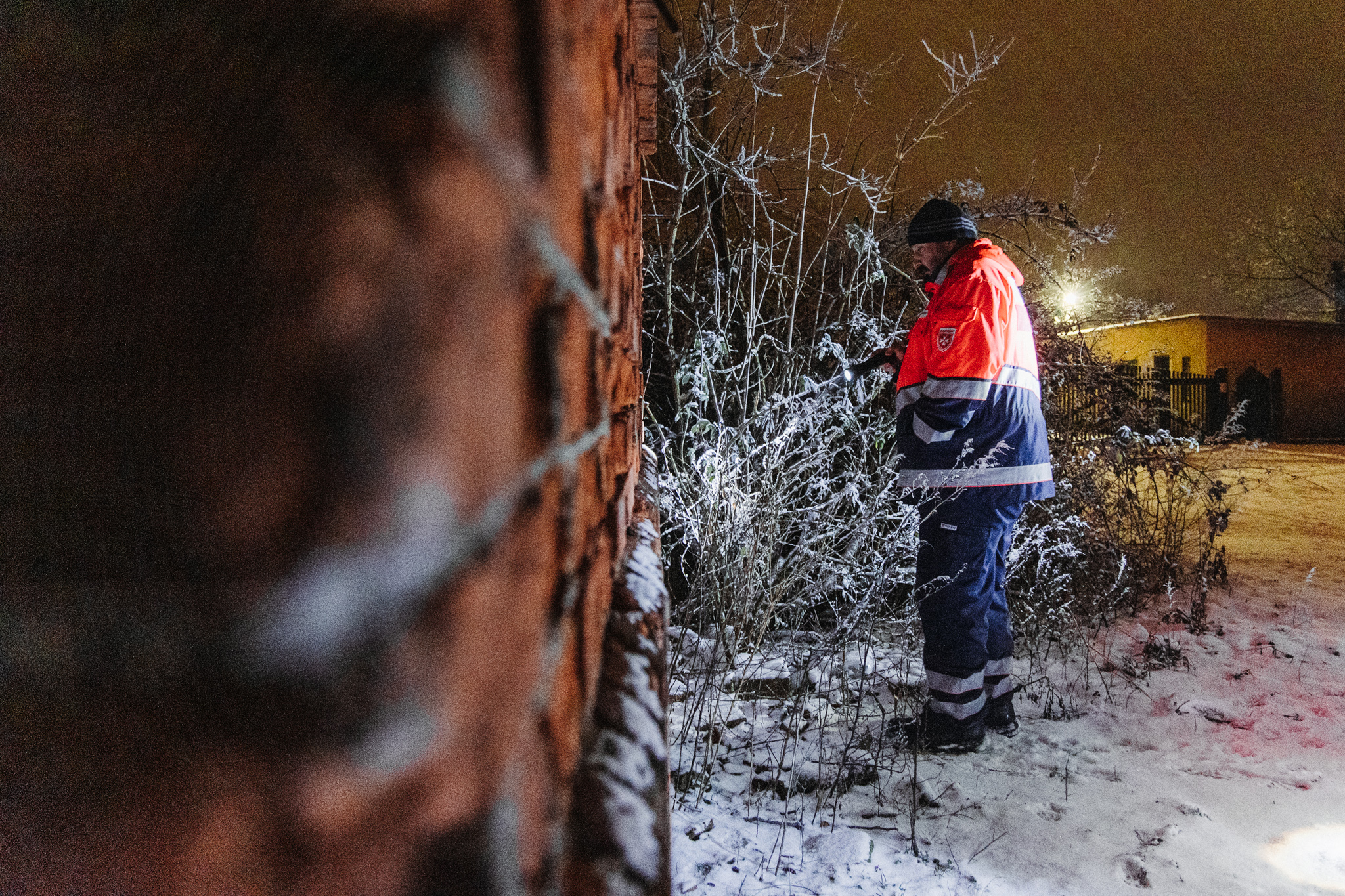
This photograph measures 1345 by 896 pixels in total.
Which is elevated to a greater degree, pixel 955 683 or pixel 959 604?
pixel 959 604

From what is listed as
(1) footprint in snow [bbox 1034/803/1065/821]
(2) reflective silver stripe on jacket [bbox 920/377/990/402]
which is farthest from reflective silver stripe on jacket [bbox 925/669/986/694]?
(2) reflective silver stripe on jacket [bbox 920/377/990/402]

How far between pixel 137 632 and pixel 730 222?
5905mm

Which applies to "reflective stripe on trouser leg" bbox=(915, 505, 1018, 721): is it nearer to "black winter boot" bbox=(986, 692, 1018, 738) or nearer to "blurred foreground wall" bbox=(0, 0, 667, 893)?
"black winter boot" bbox=(986, 692, 1018, 738)

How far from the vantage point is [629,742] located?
0.40m

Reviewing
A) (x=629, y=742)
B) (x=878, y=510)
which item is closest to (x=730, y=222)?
(x=878, y=510)

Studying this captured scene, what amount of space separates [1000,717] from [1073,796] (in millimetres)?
571

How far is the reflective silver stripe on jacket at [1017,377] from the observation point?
3.23 m

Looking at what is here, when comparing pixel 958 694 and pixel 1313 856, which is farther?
pixel 958 694

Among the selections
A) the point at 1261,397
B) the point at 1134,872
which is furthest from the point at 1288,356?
the point at 1134,872

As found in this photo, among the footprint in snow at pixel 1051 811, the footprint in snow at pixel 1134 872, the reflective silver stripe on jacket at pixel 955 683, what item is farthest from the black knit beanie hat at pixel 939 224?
Answer: the footprint in snow at pixel 1134 872

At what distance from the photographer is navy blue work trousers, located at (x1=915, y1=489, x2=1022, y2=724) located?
3209mm

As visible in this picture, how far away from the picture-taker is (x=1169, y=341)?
75.3 feet

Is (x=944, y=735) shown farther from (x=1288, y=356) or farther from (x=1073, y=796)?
(x=1288, y=356)

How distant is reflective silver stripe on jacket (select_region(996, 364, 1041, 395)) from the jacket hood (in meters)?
0.39
